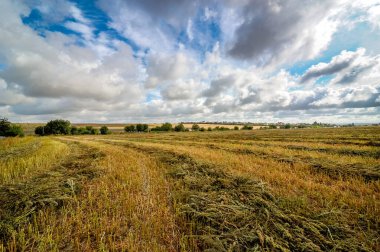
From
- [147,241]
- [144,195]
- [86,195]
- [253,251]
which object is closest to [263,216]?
[253,251]

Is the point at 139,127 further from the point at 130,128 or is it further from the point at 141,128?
the point at 130,128

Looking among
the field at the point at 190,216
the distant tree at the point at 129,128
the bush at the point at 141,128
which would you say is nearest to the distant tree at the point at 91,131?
the distant tree at the point at 129,128

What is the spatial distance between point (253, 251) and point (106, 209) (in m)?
3.32

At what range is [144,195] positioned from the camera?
4.93 meters

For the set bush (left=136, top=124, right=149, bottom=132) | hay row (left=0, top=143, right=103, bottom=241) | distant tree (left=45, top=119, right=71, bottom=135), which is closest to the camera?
hay row (left=0, top=143, right=103, bottom=241)

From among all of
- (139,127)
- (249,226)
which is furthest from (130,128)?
(249,226)

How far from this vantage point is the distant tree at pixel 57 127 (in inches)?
3332

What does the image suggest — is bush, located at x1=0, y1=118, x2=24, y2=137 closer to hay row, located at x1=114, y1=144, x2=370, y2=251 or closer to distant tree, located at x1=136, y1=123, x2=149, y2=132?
distant tree, located at x1=136, y1=123, x2=149, y2=132

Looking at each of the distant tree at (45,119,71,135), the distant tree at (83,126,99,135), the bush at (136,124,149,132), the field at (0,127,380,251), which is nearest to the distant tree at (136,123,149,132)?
the bush at (136,124,149,132)

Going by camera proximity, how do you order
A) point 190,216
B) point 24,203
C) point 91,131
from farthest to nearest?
point 91,131 → point 24,203 → point 190,216

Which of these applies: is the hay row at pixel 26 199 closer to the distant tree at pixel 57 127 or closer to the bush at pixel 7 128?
the bush at pixel 7 128

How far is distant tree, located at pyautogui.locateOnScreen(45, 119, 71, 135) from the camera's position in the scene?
8462 centimetres

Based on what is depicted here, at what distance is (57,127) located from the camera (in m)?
85.1

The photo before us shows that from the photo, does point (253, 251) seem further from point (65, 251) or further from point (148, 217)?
point (65, 251)
